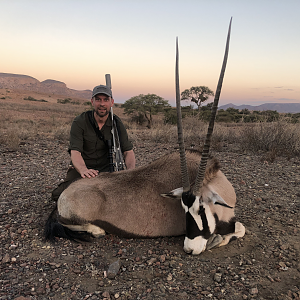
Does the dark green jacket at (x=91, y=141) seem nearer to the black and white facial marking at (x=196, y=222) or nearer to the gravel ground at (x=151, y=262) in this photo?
the gravel ground at (x=151, y=262)

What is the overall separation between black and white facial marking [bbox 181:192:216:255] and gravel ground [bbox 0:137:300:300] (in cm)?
22

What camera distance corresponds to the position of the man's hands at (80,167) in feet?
13.2

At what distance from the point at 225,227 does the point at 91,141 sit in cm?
273

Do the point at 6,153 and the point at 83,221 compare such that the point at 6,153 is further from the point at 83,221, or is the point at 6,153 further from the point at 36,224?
the point at 83,221

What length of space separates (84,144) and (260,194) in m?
3.59

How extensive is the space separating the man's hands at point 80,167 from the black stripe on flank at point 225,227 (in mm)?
1958

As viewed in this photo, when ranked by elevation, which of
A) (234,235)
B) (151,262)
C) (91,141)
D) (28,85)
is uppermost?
(28,85)

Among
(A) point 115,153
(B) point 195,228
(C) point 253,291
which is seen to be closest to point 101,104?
(A) point 115,153

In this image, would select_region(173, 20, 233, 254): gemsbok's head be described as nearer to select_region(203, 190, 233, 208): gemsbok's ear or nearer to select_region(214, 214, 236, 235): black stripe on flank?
select_region(203, 190, 233, 208): gemsbok's ear

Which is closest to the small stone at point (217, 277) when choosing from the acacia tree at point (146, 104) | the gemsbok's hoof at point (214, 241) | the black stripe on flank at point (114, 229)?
the gemsbok's hoof at point (214, 241)

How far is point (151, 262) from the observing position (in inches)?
124

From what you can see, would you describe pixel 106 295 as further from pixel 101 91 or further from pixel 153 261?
pixel 101 91

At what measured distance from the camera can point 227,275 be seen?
2.85 m

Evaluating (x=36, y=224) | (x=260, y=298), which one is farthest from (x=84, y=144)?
(x=260, y=298)
